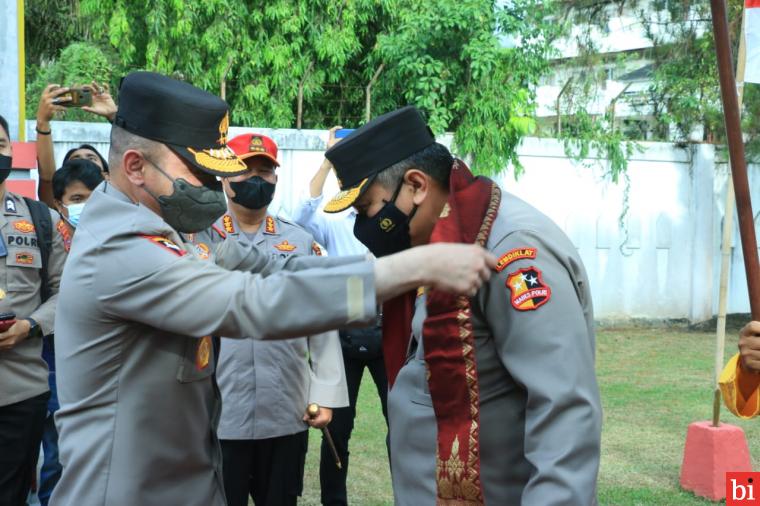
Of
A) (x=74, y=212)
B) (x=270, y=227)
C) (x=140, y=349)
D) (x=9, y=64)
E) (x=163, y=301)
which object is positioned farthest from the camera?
(x=9, y=64)

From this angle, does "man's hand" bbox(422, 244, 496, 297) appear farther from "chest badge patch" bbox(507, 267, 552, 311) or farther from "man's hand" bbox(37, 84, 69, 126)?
"man's hand" bbox(37, 84, 69, 126)

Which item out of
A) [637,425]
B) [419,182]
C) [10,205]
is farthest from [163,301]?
[637,425]

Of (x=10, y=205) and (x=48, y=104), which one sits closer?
(x=10, y=205)

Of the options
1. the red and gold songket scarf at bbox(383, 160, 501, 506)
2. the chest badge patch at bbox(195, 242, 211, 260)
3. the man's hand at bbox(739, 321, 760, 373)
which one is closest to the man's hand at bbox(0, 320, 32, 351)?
the chest badge patch at bbox(195, 242, 211, 260)

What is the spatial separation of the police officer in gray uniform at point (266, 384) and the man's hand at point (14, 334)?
92cm

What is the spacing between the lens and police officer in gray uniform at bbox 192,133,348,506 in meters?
4.30

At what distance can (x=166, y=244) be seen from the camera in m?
2.33

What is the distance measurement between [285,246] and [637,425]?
4.46m

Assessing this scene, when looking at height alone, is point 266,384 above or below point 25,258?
below

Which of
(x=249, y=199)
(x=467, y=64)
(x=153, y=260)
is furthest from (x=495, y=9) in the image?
(x=153, y=260)

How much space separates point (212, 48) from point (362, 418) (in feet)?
21.8

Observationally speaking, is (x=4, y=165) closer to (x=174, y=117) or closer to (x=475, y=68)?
(x=174, y=117)

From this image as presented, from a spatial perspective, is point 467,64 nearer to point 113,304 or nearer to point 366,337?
point 366,337

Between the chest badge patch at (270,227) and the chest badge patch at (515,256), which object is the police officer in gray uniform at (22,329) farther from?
the chest badge patch at (515,256)
